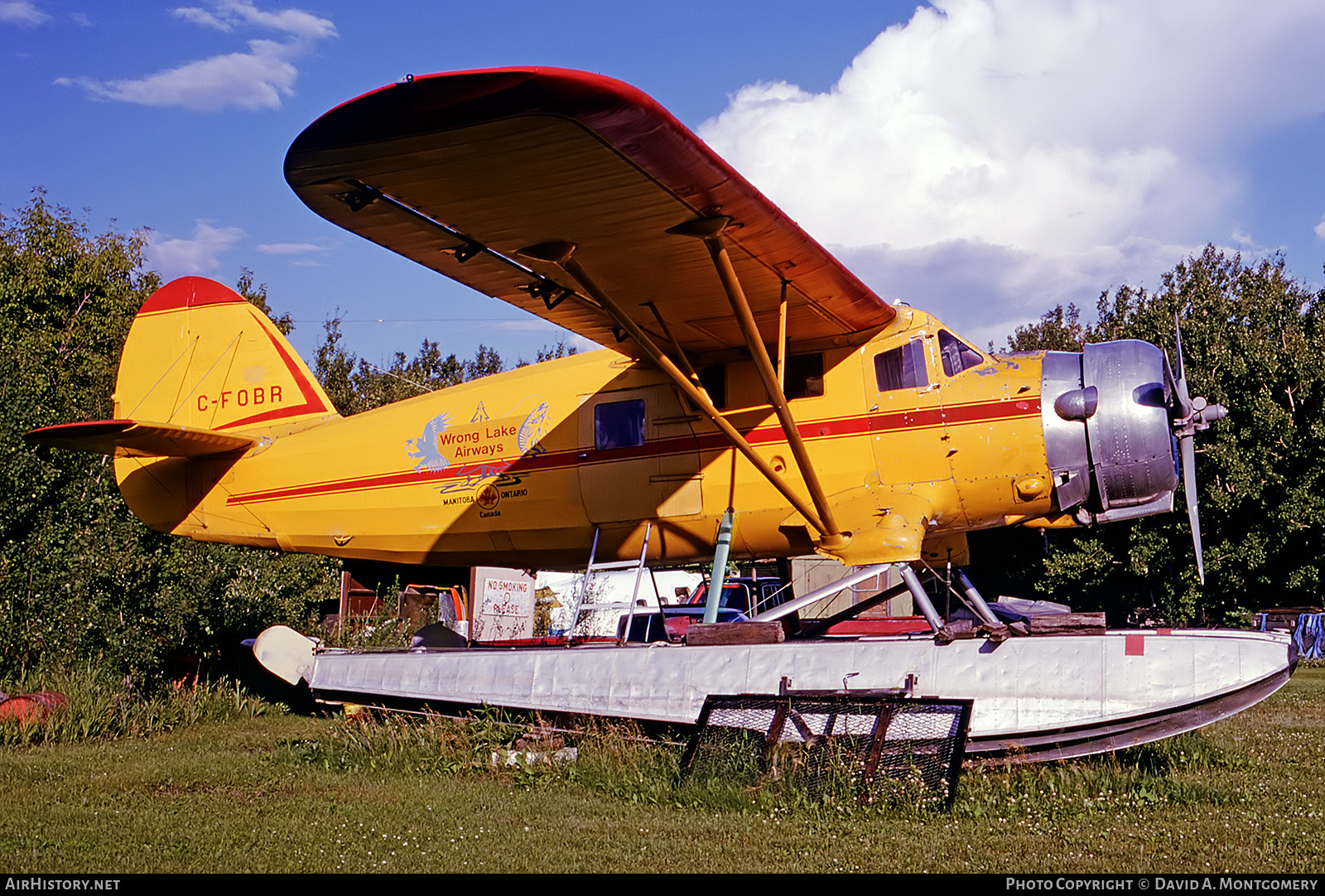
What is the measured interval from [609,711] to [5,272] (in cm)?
2608

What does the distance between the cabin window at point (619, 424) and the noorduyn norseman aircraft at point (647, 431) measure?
25 mm

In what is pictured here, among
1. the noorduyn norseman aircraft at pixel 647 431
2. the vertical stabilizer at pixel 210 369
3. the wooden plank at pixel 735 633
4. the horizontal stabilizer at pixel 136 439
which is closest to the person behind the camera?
the noorduyn norseman aircraft at pixel 647 431

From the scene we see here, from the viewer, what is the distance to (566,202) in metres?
6.77

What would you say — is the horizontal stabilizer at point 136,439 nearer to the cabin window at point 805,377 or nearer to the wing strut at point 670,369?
the wing strut at point 670,369

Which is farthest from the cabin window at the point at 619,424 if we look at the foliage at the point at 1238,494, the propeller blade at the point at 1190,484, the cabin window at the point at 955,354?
the foliage at the point at 1238,494

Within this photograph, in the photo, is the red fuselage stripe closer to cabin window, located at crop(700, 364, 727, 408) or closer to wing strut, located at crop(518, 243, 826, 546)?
cabin window, located at crop(700, 364, 727, 408)

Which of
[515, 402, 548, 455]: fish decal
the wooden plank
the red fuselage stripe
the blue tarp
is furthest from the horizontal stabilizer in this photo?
the blue tarp

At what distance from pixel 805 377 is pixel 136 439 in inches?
269

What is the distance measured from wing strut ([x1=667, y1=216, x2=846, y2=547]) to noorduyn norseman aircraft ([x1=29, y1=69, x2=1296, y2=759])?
→ 25 millimetres

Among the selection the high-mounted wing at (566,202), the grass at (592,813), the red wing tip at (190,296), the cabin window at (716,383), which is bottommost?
the grass at (592,813)

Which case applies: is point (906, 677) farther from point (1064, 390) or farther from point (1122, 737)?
point (1064, 390)

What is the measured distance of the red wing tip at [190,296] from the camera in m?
12.4

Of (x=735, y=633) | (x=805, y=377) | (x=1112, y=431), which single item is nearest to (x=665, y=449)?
(x=805, y=377)

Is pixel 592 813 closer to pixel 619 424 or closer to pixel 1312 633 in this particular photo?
pixel 619 424
